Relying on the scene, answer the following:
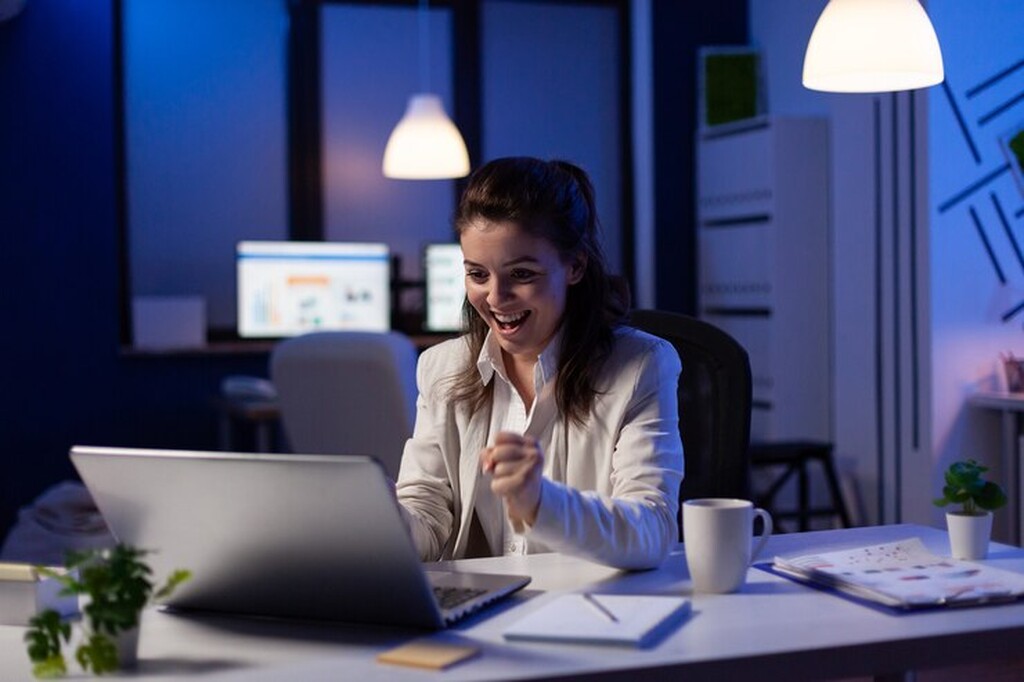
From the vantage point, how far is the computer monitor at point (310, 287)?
5.37 meters

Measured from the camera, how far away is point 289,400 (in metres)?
3.95

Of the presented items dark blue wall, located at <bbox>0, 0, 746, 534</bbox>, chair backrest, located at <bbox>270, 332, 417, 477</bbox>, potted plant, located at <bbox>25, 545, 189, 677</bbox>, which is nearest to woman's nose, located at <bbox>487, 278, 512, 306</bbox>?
potted plant, located at <bbox>25, 545, 189, 677</bbox>

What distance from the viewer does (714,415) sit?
2104 millimetres

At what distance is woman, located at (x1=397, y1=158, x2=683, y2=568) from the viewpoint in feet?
6.13

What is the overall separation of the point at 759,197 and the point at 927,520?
1421 mm

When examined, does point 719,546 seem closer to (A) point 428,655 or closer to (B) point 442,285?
(A) point 428,655

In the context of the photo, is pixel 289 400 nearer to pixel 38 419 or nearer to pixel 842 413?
pixel 38 419

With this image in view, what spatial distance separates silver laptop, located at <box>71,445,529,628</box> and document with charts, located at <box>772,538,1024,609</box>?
0.36 meters

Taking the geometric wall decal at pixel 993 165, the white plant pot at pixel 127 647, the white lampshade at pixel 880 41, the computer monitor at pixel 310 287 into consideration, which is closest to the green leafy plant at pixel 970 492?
the white plant pot at pixel 127 647

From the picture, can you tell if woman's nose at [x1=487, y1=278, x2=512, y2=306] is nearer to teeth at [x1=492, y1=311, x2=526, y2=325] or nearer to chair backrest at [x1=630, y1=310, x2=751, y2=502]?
teeth at [x1=492, y1=311, x2=526, y2=325]

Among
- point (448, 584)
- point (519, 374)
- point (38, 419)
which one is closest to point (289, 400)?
→ point (38, 419)

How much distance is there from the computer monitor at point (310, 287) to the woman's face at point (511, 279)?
3.53 meters

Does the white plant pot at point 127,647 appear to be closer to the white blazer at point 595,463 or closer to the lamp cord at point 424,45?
the white blazer at point 595,463

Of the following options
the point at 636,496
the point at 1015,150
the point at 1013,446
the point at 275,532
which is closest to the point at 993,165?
the point at 1015,150
